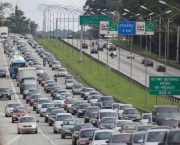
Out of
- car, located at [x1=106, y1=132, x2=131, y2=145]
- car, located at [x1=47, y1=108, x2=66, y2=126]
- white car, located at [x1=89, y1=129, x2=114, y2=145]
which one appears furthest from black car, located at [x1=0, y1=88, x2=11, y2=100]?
car, located at [x1=106, y1=132, x2=131, y2=145]

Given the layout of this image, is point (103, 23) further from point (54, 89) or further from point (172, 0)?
point (172, 0)

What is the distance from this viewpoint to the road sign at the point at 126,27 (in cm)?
9575

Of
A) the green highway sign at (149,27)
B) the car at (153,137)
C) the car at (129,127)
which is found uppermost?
the green highway sign at (149,27)

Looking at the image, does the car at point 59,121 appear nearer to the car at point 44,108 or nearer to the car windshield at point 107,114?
the car windshield at point 107,114

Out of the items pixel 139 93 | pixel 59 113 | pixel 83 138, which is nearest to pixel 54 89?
pixel 139 93

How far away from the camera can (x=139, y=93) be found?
100 metres

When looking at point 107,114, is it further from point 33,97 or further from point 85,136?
point 33,97

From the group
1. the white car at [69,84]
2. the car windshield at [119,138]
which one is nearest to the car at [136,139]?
the car windshield at [119,138]

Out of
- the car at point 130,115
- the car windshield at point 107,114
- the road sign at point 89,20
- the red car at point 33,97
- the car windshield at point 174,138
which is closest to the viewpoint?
the car windshield at point 174,138

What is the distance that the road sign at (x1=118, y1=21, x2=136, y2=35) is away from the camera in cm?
9575

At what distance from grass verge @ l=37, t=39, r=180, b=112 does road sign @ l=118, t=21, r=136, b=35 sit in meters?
6.56

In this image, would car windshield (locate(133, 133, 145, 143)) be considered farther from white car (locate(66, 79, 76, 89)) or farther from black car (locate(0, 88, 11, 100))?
white car (locate(66, 79, 76, 89))

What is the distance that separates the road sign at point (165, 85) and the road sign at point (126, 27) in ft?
83.1

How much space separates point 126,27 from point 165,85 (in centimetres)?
2723
